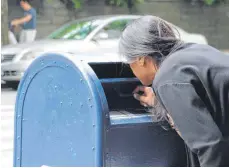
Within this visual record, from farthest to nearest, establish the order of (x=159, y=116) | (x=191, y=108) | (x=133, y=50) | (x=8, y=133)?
(x=8, y=133) → (x=159, y=116) → (x=133, y=50) → (x=191, y=108)

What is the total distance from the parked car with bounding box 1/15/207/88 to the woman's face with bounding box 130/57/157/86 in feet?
27.3

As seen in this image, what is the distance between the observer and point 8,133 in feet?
22.5

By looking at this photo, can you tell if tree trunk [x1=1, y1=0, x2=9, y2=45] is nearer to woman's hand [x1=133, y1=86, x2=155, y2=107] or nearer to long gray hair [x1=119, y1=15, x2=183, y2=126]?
woman's hand [x1=133, y1=86, x2=155, y2=107]

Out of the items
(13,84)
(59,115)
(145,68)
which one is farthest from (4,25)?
(145,68)

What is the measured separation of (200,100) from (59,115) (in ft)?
3.37

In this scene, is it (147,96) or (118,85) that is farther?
(118,85)

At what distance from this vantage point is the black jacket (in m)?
2.05

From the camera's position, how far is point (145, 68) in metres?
2.37

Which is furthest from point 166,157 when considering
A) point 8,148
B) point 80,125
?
point 8,148

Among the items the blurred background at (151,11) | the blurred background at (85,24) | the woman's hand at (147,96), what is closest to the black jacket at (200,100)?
the woman's hand at (147,96)

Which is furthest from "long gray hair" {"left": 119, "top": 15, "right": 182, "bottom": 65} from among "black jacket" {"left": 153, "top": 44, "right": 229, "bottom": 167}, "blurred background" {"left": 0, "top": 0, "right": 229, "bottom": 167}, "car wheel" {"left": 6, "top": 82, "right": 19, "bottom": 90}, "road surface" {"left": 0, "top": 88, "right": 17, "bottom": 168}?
"car wheel" {"left": 6, "top": 82, "right": 19, "bottom": 90}

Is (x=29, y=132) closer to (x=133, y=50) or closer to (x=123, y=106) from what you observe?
(x=123, y=106)

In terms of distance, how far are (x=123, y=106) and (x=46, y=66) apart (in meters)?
0.70

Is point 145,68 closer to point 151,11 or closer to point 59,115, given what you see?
point 59,115
